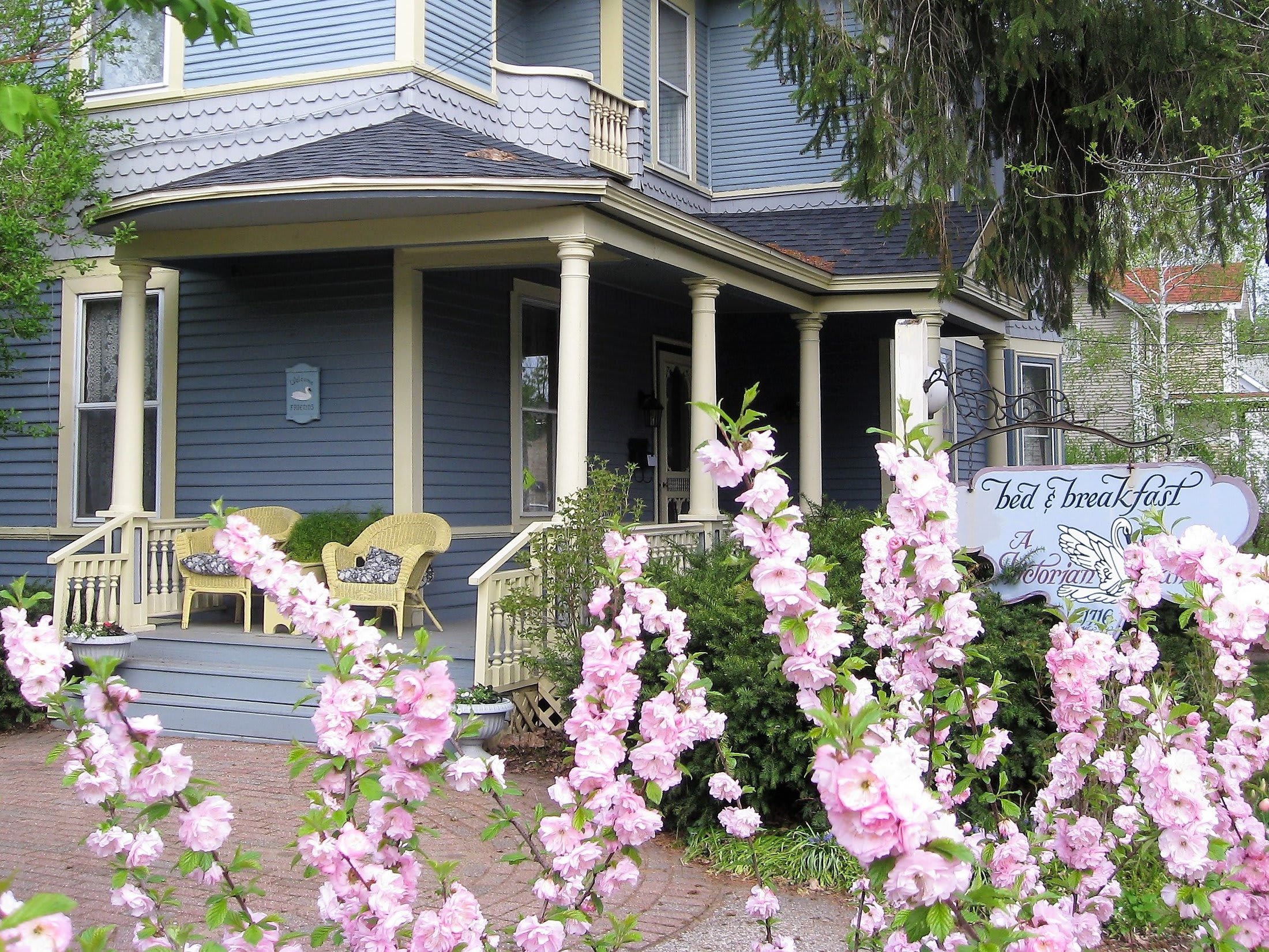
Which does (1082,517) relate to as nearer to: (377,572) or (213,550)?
(377,572)

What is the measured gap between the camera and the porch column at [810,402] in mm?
11477

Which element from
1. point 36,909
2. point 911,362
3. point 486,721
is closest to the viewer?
point 36,909

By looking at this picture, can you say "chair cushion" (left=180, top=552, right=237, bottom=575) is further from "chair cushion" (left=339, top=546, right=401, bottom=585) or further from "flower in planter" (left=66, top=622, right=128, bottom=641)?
"chair cushion" (left=339, top=546, right=401, bottom=585)

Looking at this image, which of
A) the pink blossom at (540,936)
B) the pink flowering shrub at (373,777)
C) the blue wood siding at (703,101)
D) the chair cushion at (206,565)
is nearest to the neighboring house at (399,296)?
the chair cushion at (206,565)

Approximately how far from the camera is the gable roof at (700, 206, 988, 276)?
37.4 feet

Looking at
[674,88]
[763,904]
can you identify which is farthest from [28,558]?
[763,904]

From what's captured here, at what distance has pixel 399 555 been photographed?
8766mm

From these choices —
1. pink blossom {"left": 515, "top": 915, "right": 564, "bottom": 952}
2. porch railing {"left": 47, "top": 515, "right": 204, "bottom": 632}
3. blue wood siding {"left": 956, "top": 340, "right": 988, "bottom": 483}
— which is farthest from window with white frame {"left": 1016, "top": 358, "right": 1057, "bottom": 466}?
pink blossom {"left": 515, "top": 915, "right": 564, "bottom": 952}

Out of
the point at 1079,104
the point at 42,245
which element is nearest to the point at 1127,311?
the point at 1079,104

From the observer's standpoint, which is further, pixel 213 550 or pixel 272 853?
pixel 213 550

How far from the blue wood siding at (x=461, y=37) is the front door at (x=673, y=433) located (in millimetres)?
3316

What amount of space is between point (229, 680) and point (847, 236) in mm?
7684

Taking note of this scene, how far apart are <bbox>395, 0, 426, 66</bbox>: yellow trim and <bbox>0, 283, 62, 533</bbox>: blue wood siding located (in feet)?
12.9

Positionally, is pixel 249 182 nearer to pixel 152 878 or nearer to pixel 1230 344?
pixel 152 878
